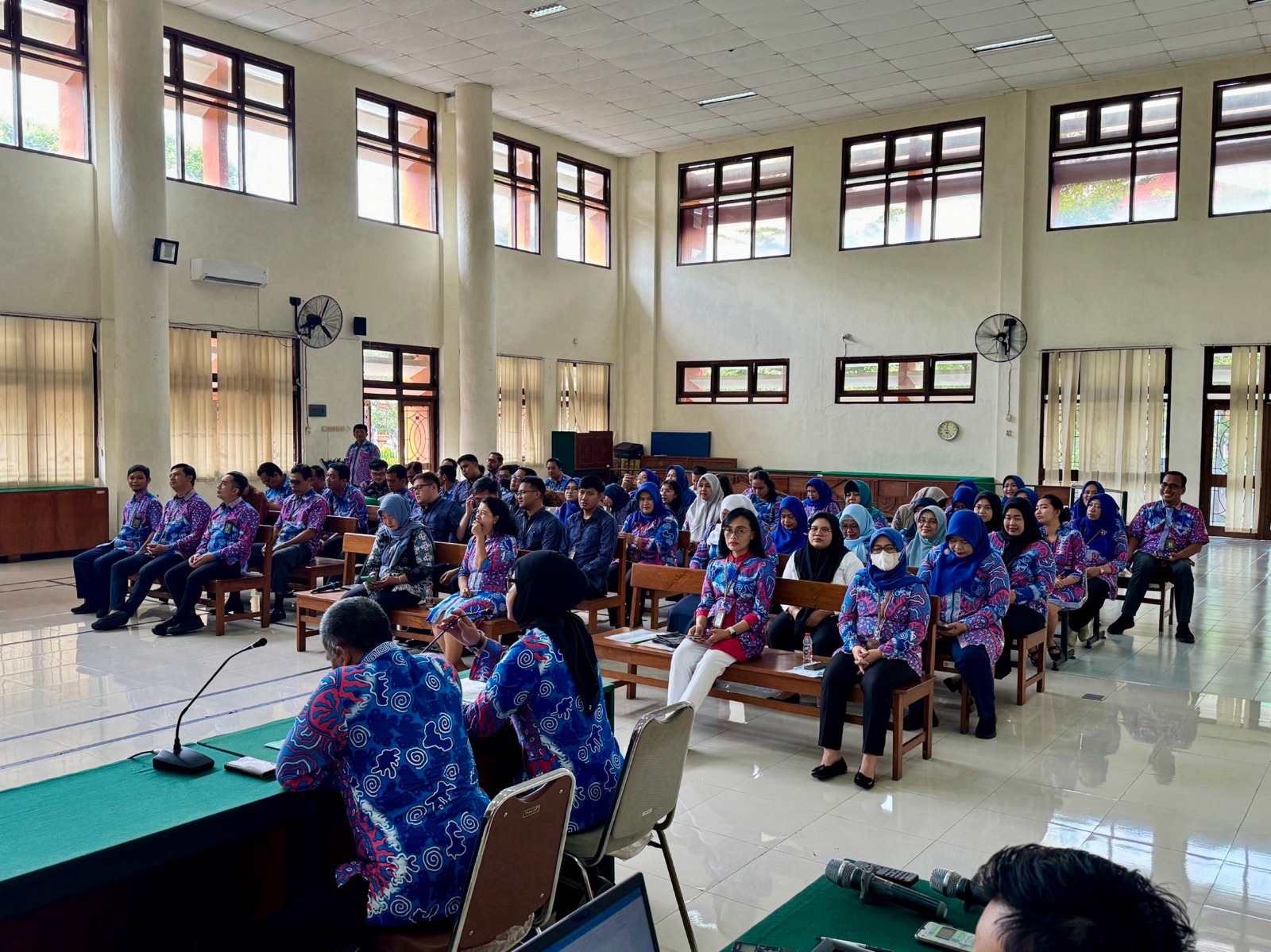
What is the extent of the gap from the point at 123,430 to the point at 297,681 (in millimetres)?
5547

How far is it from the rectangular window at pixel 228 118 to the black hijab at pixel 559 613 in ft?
32.8

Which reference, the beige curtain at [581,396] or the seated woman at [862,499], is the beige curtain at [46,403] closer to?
the beige curtain at [581,396]

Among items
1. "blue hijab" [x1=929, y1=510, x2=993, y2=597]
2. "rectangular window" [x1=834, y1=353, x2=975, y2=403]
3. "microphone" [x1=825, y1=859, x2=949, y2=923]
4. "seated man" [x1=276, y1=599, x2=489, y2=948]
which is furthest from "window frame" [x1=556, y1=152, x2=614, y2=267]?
"microphone" [x1=825, y1=859, x2=949, y2=923]

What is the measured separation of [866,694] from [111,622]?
5.70 m

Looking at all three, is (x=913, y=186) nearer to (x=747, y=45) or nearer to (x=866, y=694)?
(x=747, y=45)

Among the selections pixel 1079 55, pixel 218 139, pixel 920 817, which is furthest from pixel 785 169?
pixel 920 817

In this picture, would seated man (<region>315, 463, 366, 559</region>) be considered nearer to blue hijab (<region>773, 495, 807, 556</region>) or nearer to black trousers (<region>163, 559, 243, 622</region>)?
black trousers (<region>163, 559, 243, 622</region>)

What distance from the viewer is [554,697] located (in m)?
2.87

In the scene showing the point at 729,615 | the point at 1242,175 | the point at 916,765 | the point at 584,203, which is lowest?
the point at 916,765

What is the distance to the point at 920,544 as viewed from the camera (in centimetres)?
666

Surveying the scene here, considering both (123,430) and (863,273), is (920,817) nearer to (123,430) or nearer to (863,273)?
(123,430)

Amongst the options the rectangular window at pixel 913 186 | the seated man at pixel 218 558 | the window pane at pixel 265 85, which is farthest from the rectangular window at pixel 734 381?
the seated man at pixel 218 558

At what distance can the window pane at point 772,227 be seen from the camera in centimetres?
1625

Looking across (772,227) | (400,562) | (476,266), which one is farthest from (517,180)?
(400,562)
